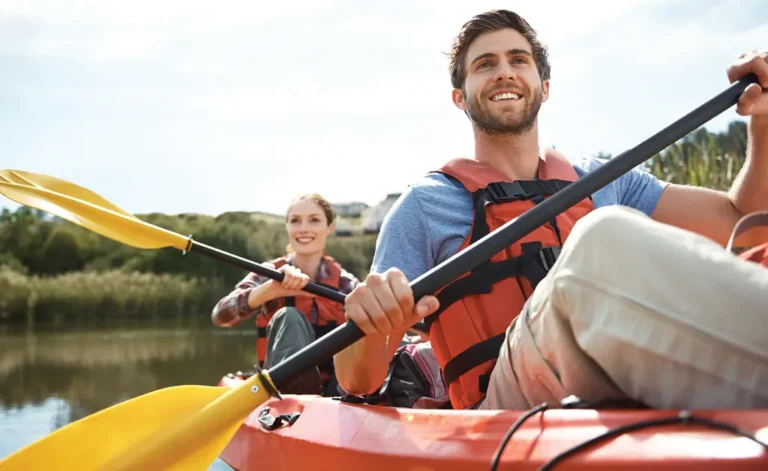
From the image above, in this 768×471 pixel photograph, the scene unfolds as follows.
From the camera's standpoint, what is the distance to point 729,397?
3.03 ft

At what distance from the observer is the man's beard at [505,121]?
5.79 feet

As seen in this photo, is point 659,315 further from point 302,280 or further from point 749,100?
point 302,280

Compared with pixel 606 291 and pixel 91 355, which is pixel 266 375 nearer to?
pixel 606 291

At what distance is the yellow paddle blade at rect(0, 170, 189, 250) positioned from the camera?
2.40 metres

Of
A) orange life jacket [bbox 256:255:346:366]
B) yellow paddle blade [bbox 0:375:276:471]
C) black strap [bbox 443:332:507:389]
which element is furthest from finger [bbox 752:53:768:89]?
orange life jacket [bbox 256:255:346:366]

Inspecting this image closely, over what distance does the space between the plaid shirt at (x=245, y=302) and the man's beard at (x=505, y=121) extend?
1.97 m

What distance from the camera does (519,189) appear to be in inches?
66.2

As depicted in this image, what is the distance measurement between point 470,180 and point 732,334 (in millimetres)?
886

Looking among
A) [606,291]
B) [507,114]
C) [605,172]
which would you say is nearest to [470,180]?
[507,114]

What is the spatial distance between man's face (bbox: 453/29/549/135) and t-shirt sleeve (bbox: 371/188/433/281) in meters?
0.29

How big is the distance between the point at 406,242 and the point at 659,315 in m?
0.80

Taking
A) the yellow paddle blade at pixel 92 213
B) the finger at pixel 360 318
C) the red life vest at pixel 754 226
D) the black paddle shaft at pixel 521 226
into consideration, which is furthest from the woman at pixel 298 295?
the red life vest at pixel 754 226

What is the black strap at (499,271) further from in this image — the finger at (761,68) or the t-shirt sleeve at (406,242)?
the finger at (761,68)

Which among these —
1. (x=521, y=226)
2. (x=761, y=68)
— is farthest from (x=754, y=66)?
(x=521, y=226)
